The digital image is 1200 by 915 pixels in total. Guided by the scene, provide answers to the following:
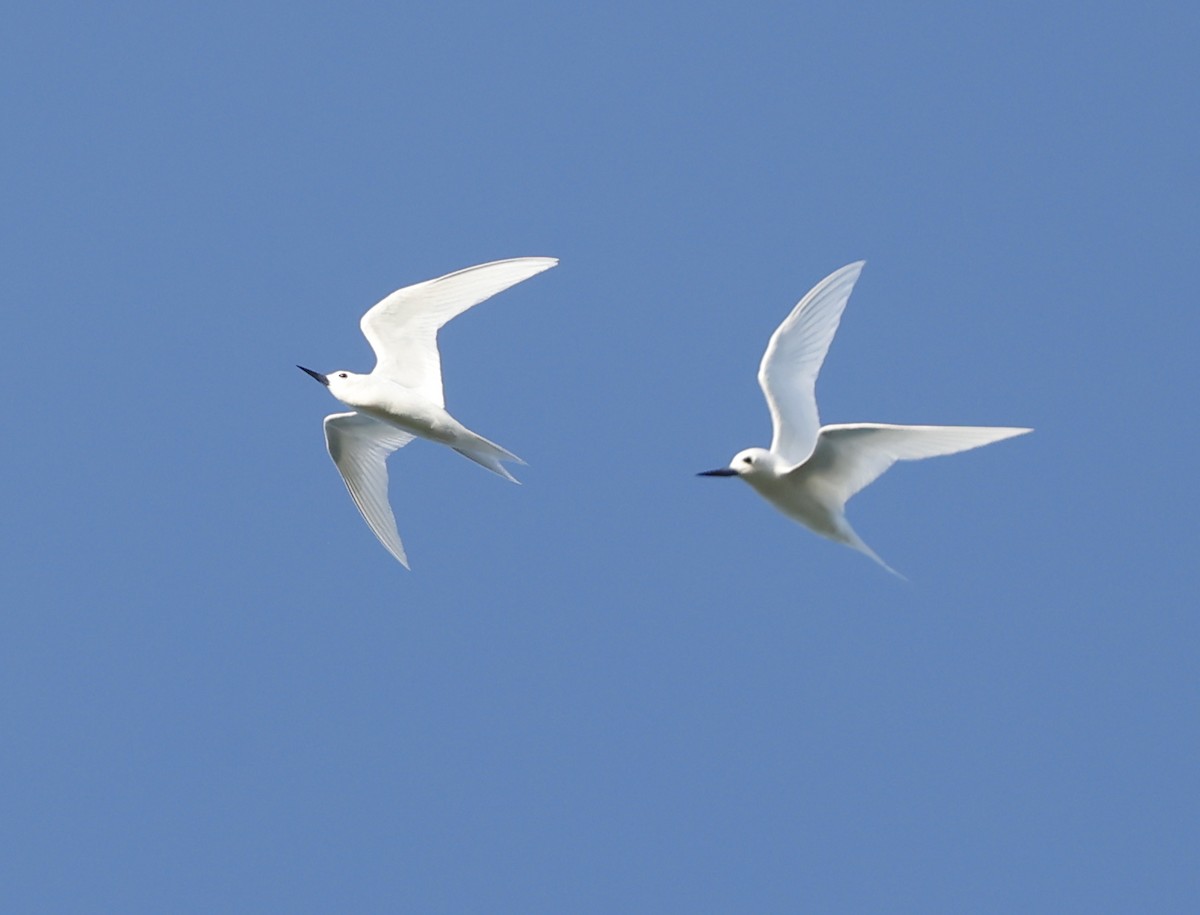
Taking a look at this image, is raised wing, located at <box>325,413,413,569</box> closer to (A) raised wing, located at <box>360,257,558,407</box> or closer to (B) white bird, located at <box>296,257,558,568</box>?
(B) white bird, located at <box>296,257,558,568</box>

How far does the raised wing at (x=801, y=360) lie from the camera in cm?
1892

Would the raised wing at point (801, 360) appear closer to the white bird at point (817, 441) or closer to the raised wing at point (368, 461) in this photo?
the white bird at point (817, 441)

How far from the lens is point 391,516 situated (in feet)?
74.4

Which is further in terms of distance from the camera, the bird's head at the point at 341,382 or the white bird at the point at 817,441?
the bird's head at the point at 341,382

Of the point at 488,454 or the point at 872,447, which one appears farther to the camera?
the point at 488,454

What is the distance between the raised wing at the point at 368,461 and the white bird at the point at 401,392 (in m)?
0.01

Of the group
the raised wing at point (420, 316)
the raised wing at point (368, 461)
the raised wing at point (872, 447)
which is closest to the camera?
the raised wing at point (872, 447)

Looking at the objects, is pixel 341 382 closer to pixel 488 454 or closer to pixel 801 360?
pixel 488 454

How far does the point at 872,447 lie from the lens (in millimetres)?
17219

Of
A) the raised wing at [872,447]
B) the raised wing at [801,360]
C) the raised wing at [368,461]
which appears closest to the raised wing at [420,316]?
the raised wing at [368,461]

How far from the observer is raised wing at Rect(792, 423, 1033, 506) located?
1662 centimetres

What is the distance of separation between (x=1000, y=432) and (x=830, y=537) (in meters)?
2.38

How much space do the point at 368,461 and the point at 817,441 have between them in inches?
275

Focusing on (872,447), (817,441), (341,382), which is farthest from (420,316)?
(872,447)
